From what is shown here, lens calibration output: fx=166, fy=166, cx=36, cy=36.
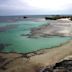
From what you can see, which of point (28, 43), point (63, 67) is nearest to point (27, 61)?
point (63, 67)

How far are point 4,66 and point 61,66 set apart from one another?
147 inches

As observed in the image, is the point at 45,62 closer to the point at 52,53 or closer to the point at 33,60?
the point at 33,60

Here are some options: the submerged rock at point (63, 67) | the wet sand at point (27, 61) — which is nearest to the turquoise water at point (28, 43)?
the wet sand at point (27, 61)

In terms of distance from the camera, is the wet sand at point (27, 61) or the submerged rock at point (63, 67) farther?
the wet sand at point (27, 61)

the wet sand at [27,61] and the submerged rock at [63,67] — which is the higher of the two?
the submerged rock at [63,67]

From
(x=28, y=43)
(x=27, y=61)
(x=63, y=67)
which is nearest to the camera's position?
(x=63, y=67)

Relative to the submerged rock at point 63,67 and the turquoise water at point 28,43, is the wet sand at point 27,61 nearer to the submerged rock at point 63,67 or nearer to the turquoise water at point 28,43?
the submerged rock at point 63,67

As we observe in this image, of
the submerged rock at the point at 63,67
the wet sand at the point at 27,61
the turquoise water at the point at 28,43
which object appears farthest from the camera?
the turquoise water at the point at 28,43

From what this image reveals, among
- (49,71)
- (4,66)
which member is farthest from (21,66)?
(49,71)

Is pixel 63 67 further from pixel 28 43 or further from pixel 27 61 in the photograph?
pixel 28 43

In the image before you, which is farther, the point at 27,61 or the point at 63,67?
the point at 27,61

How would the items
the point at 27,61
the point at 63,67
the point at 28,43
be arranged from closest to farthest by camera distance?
1. the point at 63,67
2. the point at 27,61
3. the point at 28,43

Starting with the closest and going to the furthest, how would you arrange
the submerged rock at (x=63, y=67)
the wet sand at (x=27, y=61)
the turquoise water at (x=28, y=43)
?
the submerged rock at (x=63, y=67) → the wet sand at (x=27, y=61) → the turquoise water at (x=28, y=43)

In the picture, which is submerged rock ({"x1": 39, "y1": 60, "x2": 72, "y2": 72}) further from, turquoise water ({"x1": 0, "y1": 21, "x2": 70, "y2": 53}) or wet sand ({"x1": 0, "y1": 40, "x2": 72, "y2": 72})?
turquoise water ({"x1": 0, "y1": 21, "x2": 70, "y2": 53})
